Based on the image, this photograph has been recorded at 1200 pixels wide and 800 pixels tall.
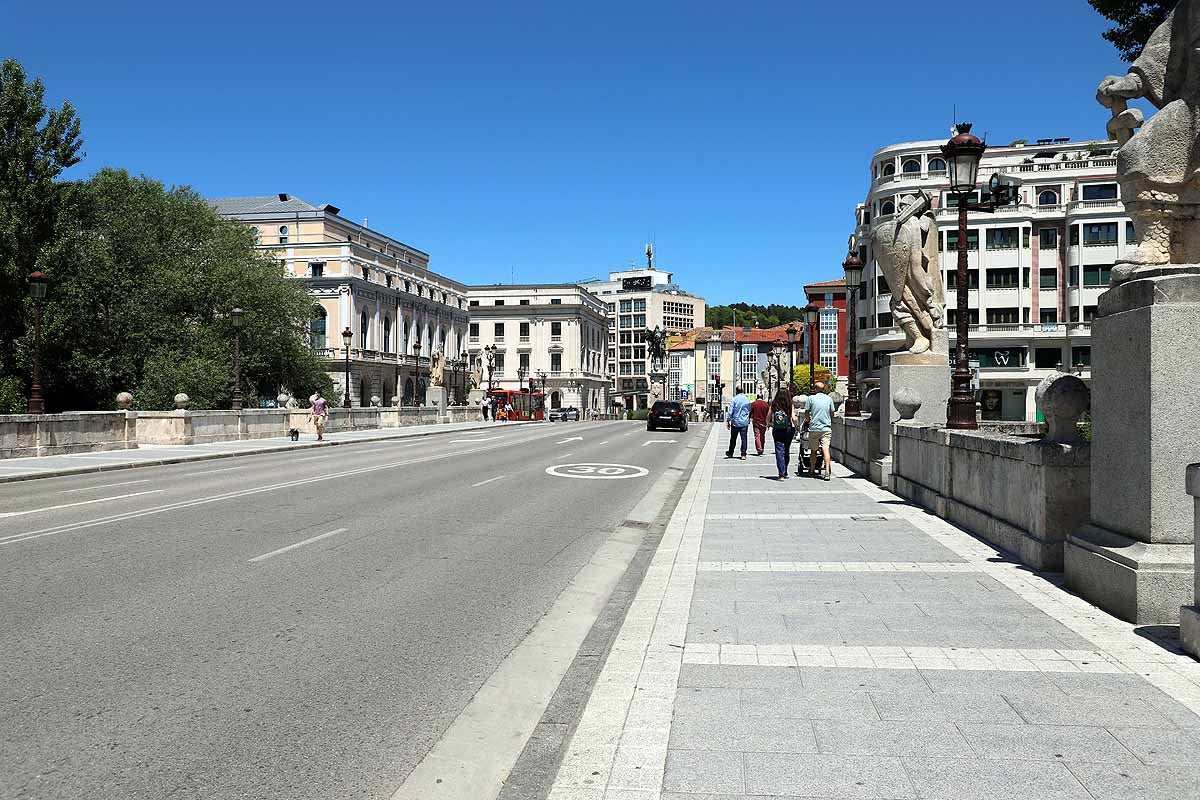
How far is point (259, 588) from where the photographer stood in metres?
7.30

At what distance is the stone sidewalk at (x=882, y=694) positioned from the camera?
3.53m

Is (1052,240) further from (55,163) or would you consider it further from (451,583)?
(451,583)

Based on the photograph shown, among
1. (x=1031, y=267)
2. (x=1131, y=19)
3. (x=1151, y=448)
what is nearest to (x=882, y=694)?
(x=1151, y=448)

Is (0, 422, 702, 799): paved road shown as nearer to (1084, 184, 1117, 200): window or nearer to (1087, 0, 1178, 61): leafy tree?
(1087, 0, 1178, 61): leafy tree

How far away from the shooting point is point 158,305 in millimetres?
49938

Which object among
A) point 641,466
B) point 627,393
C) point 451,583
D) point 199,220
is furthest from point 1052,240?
point 627,393

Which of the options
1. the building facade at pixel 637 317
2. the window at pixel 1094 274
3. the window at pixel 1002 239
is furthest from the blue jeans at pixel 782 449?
the building facade at pixel 637 317

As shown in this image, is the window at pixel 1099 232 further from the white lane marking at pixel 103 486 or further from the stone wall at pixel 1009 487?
the white lane marking at pixel 103 486

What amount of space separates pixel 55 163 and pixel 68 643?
45.9 m

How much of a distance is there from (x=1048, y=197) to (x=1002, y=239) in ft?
16.0

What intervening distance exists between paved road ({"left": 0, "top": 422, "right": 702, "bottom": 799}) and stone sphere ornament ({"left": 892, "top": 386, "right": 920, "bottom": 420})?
4613mm

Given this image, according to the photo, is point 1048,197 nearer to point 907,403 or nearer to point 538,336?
point 907,403

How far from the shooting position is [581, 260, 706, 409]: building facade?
158625 millimetres

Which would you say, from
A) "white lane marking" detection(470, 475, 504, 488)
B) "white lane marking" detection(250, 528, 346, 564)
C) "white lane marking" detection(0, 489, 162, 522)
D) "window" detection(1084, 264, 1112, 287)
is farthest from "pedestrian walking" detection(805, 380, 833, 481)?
"window" detection(1084, 264, 1112, 287)
